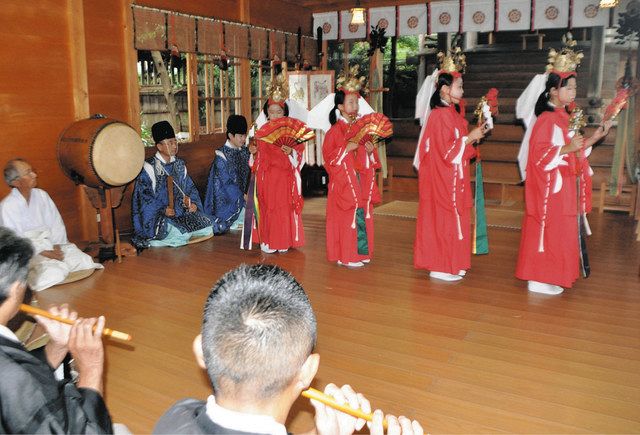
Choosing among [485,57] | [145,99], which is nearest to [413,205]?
[145,99]

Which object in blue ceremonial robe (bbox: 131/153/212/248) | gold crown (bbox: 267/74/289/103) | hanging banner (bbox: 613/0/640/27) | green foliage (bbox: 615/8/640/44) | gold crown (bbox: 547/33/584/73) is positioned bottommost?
blue ceremonial robe (bbox: 131/153/212/248)

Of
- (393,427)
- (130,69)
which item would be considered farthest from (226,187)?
(393,427)

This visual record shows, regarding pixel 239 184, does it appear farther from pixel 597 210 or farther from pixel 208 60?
pixel 597 210

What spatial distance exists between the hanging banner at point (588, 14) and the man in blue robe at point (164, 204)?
5.27m

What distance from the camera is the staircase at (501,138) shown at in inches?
324

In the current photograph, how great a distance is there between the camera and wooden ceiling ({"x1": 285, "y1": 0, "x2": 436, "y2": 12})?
8312 millimetres

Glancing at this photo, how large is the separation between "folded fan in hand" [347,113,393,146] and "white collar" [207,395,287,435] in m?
3.89

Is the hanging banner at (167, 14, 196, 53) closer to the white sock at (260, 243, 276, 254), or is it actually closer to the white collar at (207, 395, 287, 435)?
the white sock at (260, 243, 276, 254)

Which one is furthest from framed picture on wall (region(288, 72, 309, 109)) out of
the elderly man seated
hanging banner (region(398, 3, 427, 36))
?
the elderly man seated

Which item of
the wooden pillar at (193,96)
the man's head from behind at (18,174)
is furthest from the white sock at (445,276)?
the wooden pillar at (193,96)

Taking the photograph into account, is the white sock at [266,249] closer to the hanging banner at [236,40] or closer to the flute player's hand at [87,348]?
the hanging banner at [236,40]

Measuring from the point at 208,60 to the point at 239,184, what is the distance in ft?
5.71

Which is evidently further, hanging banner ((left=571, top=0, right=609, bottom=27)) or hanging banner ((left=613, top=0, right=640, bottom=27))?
hanging banner ((left=613, top=0, right=640, bottom=27))

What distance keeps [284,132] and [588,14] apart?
4.58 m
